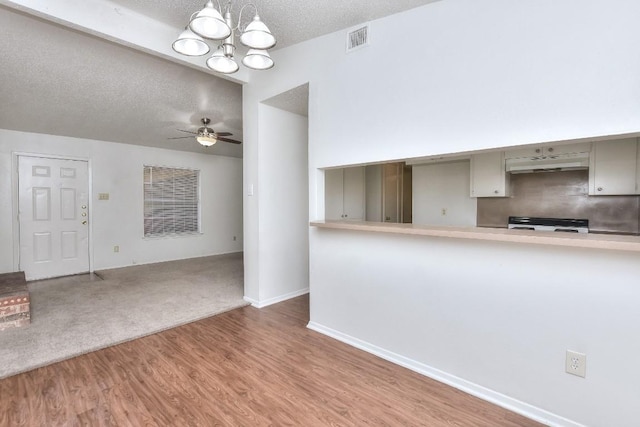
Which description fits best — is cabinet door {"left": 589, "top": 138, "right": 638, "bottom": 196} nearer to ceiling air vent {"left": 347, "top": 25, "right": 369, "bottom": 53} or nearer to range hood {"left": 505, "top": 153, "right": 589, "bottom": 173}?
range hood {"left": 505, "top": 153, "right": 589, "bottom": 173}

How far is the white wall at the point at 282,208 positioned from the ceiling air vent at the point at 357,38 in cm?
132

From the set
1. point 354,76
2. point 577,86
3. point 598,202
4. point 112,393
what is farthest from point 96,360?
point 598,202

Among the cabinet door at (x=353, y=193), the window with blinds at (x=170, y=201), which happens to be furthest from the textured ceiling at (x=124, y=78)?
the cabinet door at (x=353, y=193)

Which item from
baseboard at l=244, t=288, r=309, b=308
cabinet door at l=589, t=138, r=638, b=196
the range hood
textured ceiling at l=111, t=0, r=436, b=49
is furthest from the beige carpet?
cabinet door at l=589, t=138, r=638, b=196

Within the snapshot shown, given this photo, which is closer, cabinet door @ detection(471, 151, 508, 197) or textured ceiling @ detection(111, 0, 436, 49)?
textured ceiling @ detection(111, 0, 436, 49)

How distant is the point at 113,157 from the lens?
5.59 metres

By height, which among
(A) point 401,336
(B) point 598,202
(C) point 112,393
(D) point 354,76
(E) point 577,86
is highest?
(D) point 354,76

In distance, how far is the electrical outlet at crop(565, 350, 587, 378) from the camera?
159cm

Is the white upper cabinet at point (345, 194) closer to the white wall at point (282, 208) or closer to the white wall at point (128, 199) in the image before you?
the white wall at point (282, 208)

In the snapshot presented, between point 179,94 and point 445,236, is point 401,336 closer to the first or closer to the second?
point 445,236

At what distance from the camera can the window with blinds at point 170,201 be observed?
618 cm

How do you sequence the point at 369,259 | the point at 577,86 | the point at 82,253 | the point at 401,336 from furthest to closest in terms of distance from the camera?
the point at 82,253 < the point at 369,259 < the point at 401,336 < the point at 577,86

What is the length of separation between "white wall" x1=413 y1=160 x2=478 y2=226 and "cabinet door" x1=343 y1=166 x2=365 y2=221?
84 centimetres

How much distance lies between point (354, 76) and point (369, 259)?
5.07ft
